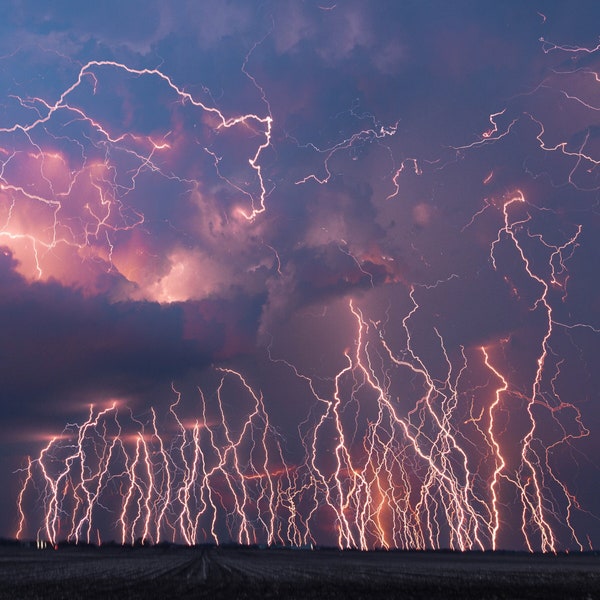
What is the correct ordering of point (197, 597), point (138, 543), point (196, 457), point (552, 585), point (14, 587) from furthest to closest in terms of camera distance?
point (138, 543) → point (196, 457) → point (552, 585) → point (14, 587) → point (197, 597)

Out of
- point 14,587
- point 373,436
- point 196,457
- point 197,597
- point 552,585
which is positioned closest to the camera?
point 197,597

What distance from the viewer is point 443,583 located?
75.4 ft

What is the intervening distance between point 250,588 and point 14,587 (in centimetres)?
729

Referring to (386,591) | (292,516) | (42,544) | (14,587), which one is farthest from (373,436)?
(42,544)

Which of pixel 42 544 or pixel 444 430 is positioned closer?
pixel 444 430

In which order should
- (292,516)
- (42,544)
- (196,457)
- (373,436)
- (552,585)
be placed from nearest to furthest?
(552,585)
(373,436)
(196,457)
(292,516)
(42,544)

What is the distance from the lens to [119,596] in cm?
1631

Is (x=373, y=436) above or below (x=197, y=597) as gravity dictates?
above

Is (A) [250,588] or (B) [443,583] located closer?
(A) [250,588]

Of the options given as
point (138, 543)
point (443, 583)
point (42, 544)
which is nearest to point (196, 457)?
point (443, 583)

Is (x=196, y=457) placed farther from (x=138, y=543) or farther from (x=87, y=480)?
(x=138, y=543)

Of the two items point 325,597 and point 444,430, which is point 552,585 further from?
point 444,430

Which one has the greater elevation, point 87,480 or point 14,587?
point 87,480

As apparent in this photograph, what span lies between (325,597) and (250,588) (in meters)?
3.45
